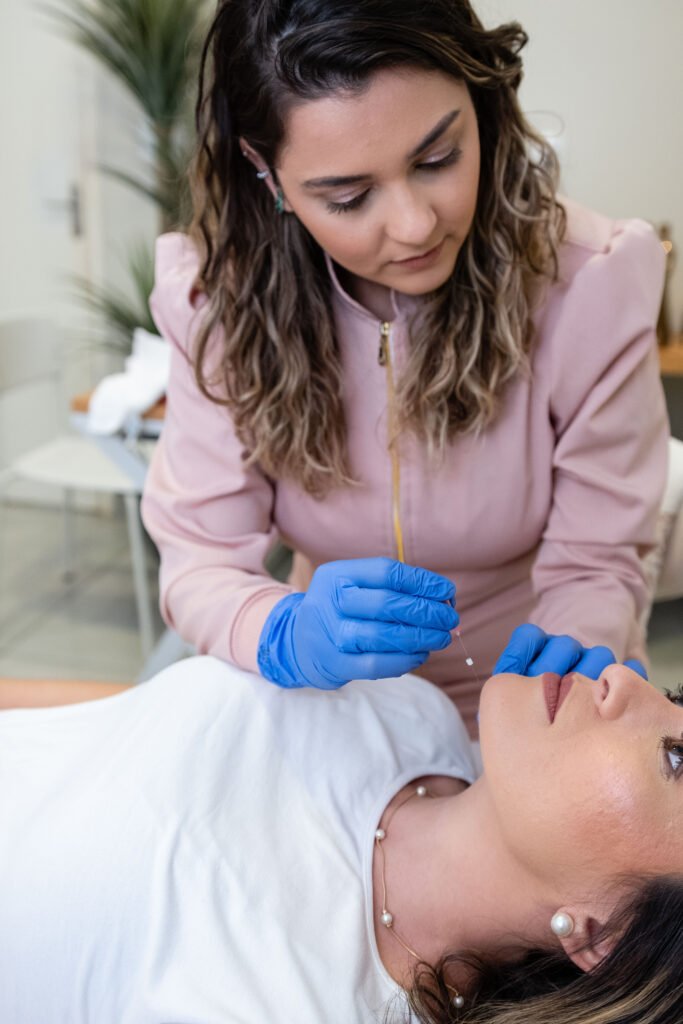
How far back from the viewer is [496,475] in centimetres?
133

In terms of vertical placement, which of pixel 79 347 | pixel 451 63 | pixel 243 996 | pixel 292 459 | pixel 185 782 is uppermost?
pixel 451 63

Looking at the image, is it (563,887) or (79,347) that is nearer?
(563,887)

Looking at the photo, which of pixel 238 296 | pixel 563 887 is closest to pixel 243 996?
pixel 563 887

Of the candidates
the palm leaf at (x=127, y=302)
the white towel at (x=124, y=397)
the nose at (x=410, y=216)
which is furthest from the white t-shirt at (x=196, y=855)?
the palm leaf at (x=127, y=302)

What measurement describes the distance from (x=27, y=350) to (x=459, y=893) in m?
2.29

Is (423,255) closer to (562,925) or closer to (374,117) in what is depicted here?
(374,117)

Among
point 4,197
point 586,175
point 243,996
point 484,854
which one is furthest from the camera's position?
point 4,197

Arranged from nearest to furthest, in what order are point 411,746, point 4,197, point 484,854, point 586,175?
1. point 484,854
2. point 411,746
3. point 586,175
4. point 4,197

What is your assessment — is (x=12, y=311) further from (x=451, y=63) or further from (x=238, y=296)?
(x=451, y=63)

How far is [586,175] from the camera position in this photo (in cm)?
282

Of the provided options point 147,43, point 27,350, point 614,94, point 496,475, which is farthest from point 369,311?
point 147,43

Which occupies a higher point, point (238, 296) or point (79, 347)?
point (238, 296)

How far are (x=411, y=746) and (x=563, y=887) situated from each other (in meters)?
0.30

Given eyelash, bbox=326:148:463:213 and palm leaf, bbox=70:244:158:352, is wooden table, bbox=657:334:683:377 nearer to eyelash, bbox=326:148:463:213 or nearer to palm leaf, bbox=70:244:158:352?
palm leaf, bbox=70:244:158:352
